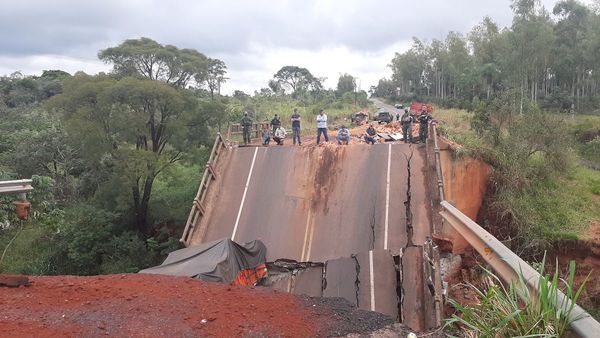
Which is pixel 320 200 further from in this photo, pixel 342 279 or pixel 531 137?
pixel 531 137

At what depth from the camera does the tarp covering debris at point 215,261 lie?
9953 mm

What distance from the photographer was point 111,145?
61.1 feet

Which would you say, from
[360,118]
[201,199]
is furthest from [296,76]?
[201,199]

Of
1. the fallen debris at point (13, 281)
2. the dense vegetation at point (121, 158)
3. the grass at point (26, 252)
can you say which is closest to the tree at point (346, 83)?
the dense vegetation at point (121, 158)

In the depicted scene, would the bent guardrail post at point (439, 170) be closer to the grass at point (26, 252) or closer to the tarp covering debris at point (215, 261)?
the tarp covering debris at point (215, 261)

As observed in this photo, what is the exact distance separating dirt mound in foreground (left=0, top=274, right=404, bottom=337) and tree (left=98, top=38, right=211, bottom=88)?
1398 centimetres

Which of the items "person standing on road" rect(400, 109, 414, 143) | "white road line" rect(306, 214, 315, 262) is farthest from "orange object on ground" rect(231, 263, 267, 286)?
"person standing on road" rect(400, 109, 414, 143)

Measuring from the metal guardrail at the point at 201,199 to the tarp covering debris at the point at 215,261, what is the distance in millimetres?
1043

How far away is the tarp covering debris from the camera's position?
995 cm

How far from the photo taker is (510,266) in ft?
11.8

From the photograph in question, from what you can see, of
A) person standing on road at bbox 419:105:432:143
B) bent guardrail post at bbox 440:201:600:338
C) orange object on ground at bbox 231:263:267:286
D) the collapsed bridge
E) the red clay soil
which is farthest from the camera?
person standing on road at bbox 419:105:432:143

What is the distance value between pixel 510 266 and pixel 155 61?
19048mm

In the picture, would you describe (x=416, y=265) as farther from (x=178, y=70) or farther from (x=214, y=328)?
(x=178, y=70)

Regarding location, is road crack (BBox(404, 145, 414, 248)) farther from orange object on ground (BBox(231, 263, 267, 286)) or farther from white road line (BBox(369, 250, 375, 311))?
orange object on ground (BBox(231, 263, 267, 286))
